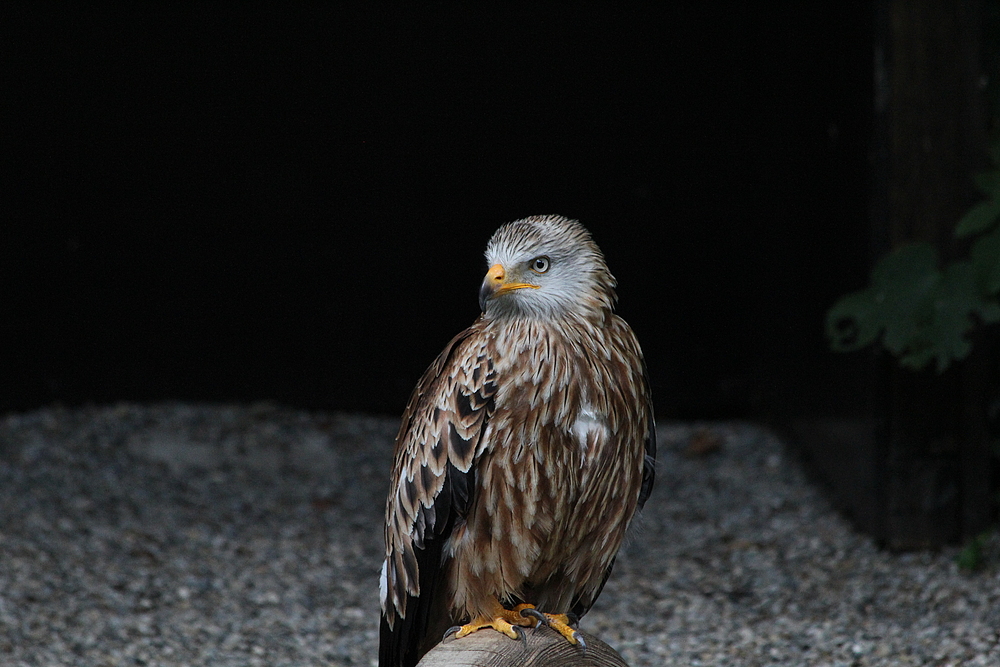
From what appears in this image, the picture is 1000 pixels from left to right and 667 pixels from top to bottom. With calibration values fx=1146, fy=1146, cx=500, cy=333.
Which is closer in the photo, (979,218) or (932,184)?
(979,218)

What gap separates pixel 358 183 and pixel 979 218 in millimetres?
3329

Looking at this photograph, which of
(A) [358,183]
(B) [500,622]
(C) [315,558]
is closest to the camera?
(B) [500,622]

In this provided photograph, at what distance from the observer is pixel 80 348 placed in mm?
6324

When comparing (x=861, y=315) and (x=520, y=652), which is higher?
(x=861, y=315)

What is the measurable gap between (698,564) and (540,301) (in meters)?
2.62

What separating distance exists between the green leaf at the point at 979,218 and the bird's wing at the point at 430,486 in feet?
6.73

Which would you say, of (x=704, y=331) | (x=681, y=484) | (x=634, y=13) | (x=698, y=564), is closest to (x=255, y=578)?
(x=698, y=564)

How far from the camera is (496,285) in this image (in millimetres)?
2361

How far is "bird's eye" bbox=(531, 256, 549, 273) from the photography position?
2406 mm

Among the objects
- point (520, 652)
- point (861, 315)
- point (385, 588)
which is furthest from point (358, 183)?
point (520, 652)

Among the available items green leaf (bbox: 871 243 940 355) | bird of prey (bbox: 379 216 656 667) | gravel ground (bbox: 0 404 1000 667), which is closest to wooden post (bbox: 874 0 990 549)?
green leaf (bbox: 871 243 940 355)

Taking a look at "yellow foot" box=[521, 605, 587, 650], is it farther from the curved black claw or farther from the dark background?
the dark background

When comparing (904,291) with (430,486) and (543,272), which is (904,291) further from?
(430,486)

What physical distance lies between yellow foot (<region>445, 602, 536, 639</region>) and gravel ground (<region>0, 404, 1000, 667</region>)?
37cm
